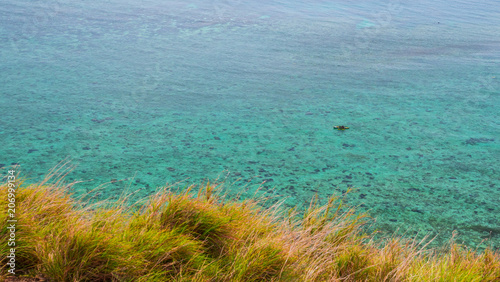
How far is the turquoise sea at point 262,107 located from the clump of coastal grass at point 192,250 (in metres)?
0.53

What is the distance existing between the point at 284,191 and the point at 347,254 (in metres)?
1.24

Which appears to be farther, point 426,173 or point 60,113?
point 60,113

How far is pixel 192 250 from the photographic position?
197 cm

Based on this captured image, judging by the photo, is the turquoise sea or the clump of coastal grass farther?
the turquoise sea

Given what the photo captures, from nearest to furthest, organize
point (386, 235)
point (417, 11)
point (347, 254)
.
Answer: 1. point (347, 254)
2. point (386, 235)
3. point (417, 11)

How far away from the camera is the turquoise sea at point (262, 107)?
3373 millimetres

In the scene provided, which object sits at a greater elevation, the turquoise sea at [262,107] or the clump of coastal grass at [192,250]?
the clump of coastal grass at [192,250]

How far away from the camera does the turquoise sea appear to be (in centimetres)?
337

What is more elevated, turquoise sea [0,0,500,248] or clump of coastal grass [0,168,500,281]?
clump of coastal grass [0,168,500,281]

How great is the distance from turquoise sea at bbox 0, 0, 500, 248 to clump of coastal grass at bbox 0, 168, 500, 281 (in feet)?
1.73

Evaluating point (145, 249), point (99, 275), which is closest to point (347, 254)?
point (145, 249)

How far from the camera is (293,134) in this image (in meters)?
4.25

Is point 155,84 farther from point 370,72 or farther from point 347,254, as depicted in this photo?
point 347,254

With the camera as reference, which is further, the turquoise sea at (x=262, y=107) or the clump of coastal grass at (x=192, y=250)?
the turquoise sea at (x=262, y=107)
